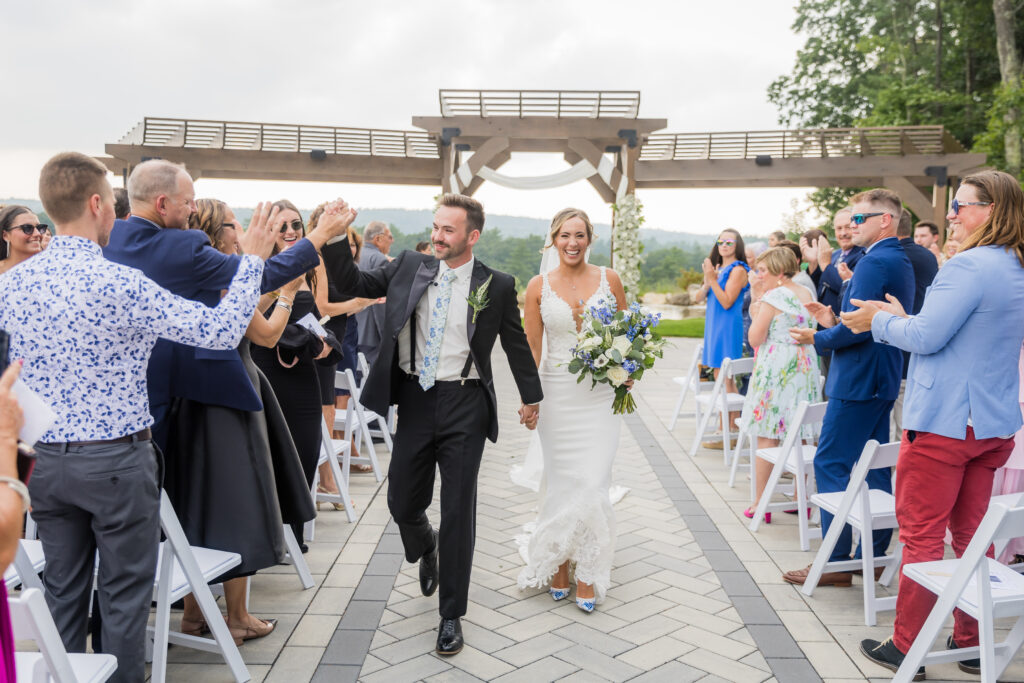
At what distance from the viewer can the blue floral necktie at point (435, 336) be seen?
3.76 m

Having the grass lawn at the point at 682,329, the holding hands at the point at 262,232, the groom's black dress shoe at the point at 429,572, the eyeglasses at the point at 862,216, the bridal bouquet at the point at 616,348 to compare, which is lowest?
the groom's black dress shoe at the point at 429,572

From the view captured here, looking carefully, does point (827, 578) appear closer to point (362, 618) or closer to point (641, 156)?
point (362, 618)

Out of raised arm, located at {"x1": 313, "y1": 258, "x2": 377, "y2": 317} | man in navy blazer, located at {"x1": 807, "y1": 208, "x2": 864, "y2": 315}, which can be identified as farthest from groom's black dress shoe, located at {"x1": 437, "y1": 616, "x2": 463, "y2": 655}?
man in navy blazer, located at {"x1": 807, "y1": 208, "x2": 864, "y2": 315}

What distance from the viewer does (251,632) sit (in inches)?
149

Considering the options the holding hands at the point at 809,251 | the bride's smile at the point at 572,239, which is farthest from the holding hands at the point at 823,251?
the bride's smile at the point at 572,239

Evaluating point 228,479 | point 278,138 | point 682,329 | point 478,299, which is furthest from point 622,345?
point 682,329

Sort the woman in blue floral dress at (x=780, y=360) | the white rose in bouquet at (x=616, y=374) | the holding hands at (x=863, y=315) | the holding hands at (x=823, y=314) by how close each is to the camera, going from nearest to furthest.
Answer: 1. the holding hands at (x=863, y=315)
2. the white rose in bouquet at (x=616, y=374)
3. the holding hands at (x=823, y=314)
4. the woman in blue floral dress at (x=780, y=360)

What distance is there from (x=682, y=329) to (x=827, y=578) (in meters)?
18.0

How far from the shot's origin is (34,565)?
3.04m

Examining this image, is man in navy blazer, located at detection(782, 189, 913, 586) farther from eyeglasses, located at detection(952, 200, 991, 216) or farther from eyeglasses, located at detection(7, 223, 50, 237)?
eyeglasses, located at detection(7, 223, 50, 237)

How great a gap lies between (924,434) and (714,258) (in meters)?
5.45

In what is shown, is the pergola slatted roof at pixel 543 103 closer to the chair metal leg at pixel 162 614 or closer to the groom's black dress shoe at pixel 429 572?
the groom's black dress shoe at pixel 429 572

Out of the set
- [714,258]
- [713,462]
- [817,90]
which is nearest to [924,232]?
[714,258]

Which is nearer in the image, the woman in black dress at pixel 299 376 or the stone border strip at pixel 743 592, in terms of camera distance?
the stone border strip at pixel 743 592
